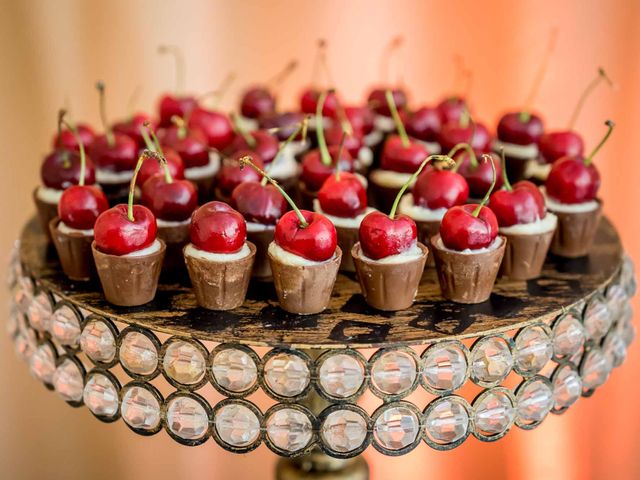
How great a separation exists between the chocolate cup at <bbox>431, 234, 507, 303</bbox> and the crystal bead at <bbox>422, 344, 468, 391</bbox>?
4.1 inches

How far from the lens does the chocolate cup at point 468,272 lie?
93 cm

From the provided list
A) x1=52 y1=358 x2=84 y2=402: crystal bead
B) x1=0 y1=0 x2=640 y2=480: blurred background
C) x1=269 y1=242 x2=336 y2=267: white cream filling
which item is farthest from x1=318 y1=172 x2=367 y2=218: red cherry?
x1=0 y1=0 x2=640 y2=480: blurred background

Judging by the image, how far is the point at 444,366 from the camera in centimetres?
85

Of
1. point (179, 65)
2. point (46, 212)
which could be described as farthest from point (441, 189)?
point (179, 65)

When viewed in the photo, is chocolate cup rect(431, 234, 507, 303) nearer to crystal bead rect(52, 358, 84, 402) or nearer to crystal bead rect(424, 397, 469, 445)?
crystal bead rect(424, 397, 469, 445)

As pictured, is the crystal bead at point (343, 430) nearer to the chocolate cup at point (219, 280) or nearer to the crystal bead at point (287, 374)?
the crystal bead at point (287, 374)

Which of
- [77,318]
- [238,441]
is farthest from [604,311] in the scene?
[77,318]

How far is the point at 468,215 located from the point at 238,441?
323 millimetres

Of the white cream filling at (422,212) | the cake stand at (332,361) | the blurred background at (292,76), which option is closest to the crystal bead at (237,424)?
the cake stand at (332,361)

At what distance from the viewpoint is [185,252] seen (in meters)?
0.94

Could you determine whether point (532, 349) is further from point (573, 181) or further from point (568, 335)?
point (573, 181)

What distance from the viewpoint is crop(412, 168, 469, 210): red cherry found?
1.03 metres

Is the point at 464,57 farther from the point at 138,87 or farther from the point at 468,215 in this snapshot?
the point at 468,215

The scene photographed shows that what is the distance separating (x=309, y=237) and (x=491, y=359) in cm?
21
